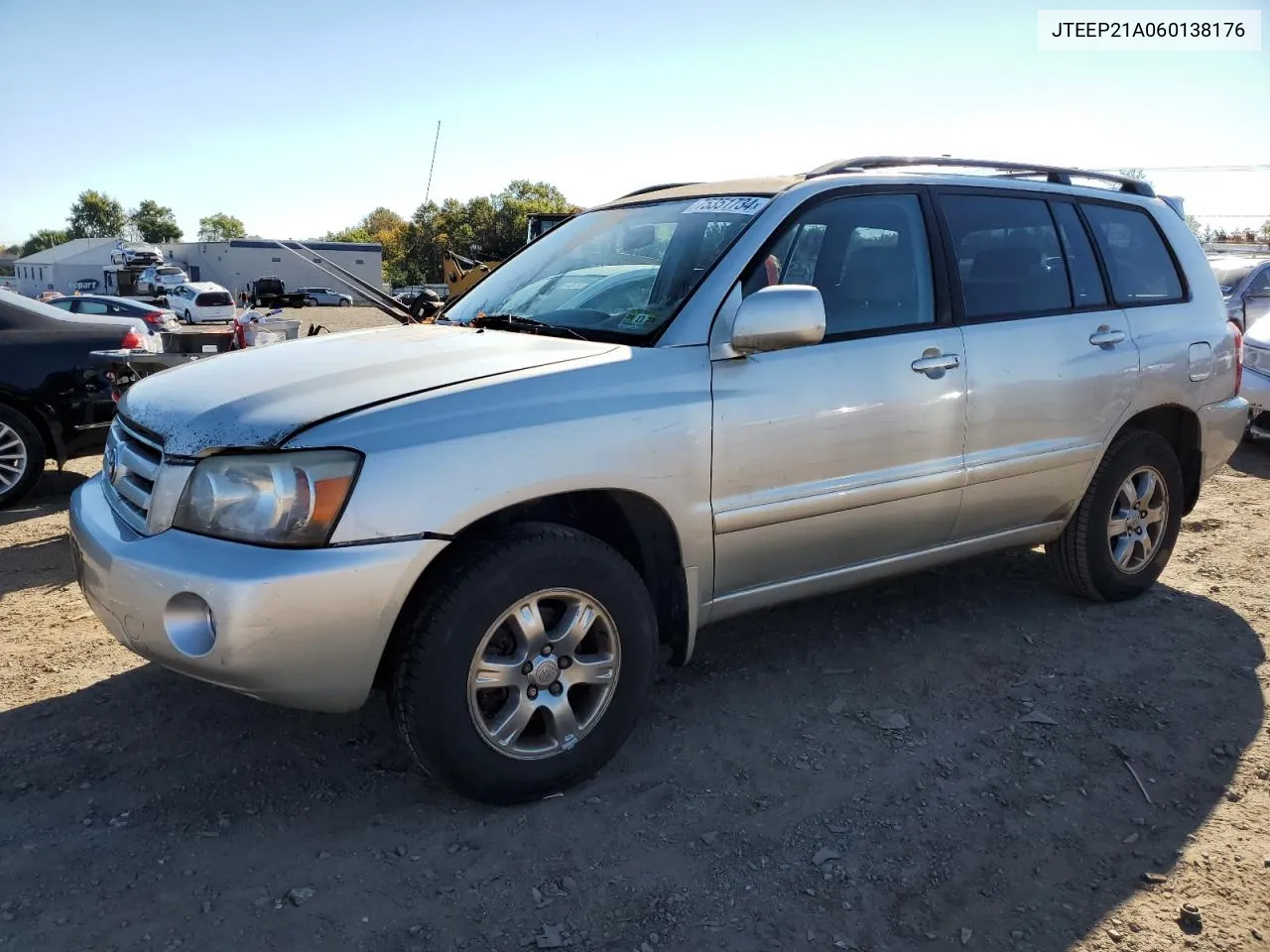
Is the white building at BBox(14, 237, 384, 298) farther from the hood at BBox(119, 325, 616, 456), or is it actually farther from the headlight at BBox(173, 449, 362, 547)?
the headlight at BBox(173, 449, 362, 547)

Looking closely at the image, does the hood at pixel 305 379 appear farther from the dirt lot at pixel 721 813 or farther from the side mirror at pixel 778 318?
the dirt lot at pixel 721 813

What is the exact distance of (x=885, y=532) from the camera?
352cm

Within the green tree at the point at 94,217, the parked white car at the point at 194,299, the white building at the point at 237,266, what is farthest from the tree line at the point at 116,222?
the parked white car at the point at 194,299

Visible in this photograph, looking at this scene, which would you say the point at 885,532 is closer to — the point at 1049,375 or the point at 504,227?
the point at 1049,375

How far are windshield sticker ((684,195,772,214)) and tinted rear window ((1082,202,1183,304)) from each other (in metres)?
1.80

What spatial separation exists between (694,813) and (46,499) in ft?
17.8

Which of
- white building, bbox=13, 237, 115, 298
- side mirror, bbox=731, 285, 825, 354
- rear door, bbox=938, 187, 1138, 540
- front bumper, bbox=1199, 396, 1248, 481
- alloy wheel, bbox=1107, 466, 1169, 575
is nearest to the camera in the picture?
side mirror, bbox=731, 285, 825, 354

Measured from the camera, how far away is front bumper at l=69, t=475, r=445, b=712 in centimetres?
240

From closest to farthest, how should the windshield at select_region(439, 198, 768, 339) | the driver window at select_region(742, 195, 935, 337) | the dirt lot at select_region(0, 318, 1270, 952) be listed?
the dirt lot at select_region(0, 318, 1270, 952), the windshield at select_region(439, 198, 768, 339), the driver window at select_region(742, 195, 935, 337)

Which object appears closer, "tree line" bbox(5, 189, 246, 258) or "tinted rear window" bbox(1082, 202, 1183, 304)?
"tinted rear window" bbox(1082, 202, 1183, 304)

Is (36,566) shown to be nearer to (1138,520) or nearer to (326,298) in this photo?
(1138,520)

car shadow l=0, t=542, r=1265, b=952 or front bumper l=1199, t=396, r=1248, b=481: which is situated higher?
front bumper l=1199, t=396, r=1248, b=481

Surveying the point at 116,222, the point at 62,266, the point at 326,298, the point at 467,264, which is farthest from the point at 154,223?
the point at 467,264

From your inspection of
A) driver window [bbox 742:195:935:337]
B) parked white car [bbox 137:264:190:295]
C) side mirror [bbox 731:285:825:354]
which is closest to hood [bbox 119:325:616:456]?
side mirror [bbox 731:285:825:354]
